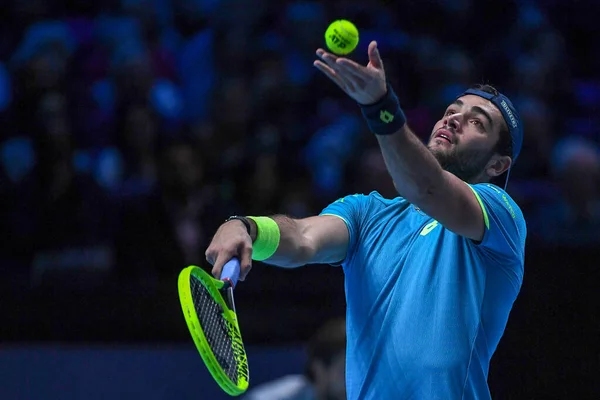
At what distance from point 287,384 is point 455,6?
4.26 metres

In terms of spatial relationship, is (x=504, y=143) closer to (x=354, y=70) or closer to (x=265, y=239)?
(x=265, y=239)


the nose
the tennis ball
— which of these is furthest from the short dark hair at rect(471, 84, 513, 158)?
the tennis ball

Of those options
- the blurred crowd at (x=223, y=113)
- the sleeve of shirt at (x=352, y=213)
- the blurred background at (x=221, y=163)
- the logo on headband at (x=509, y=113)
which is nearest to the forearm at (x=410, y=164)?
the sleeve of shirt at (x=352, y=213)

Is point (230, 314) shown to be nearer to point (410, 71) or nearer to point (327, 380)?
point (327, 380)

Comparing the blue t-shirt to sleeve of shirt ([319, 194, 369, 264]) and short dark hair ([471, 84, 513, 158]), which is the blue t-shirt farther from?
short dark hair ([471, 84, 513, 158])

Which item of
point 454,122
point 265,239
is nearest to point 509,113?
point 454,122

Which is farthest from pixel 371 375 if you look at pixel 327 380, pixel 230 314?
pixel 327 380

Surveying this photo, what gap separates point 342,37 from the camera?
3293 mm

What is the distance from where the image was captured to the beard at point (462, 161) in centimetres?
369

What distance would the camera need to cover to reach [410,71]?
7855mm

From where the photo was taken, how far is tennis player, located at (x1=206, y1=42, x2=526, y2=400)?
310cm

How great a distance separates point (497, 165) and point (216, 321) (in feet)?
4.40

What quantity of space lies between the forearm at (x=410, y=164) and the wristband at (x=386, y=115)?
0.8 inches

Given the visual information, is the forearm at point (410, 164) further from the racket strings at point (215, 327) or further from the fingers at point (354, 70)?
the racket strings at point (215, 327)
